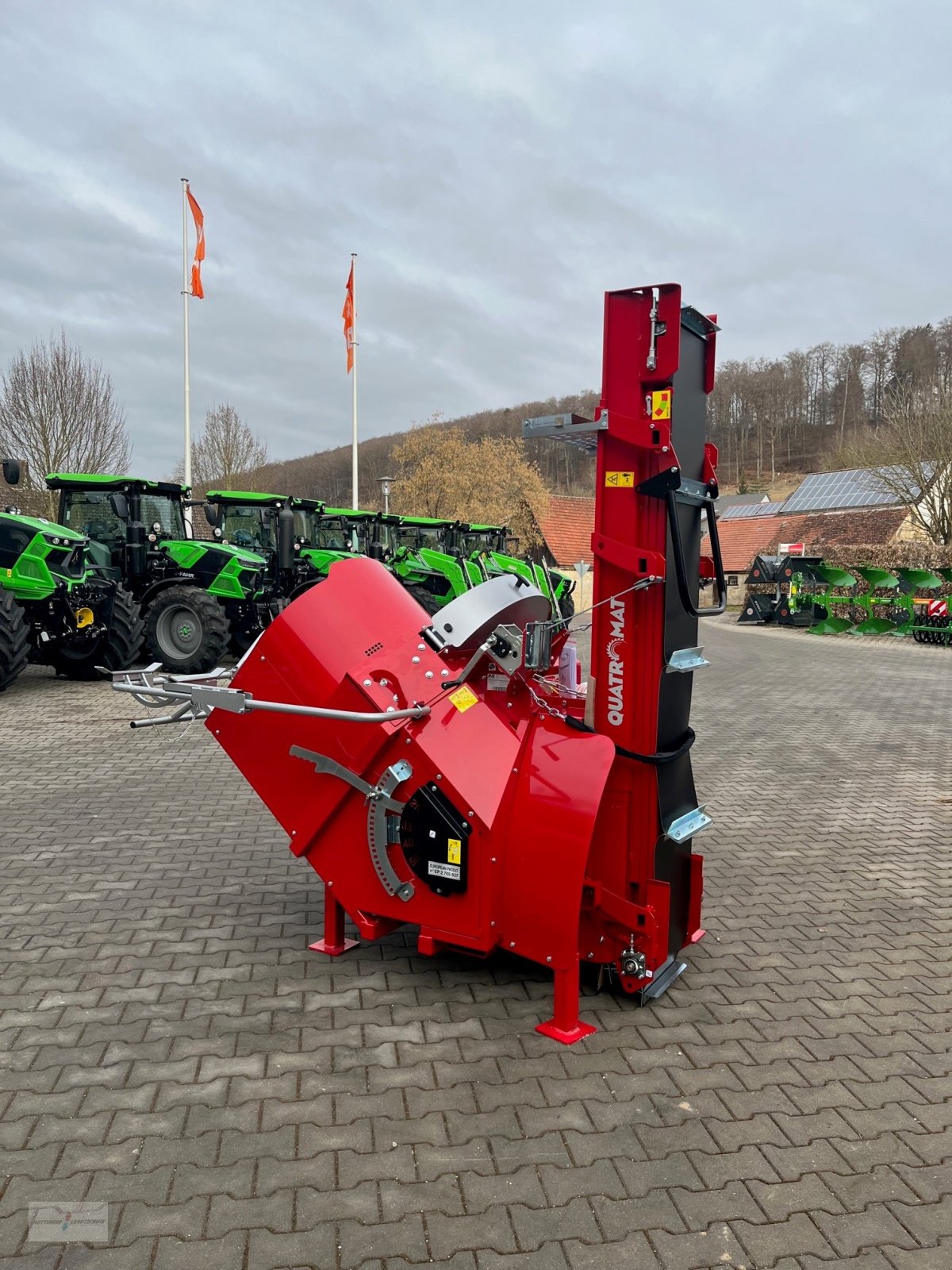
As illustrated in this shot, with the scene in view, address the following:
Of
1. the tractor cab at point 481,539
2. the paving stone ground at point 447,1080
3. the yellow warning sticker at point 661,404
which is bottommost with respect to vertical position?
the paving stone ground at point 447,1080

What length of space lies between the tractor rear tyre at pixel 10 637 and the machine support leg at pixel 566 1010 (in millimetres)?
8578

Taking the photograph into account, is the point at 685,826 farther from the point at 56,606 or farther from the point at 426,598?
the point at 426,598

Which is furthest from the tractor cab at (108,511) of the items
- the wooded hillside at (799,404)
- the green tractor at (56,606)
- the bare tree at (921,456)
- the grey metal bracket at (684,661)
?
the wooded hillside at (799,404)

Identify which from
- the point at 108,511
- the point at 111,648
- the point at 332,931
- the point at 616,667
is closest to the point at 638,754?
the point at 616,667

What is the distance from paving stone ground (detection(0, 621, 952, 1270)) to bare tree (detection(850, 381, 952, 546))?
1042 inches

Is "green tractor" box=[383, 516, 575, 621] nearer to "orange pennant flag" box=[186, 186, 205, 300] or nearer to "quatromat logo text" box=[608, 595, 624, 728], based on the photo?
"orange pennant flag" box=[186, 186, 205, 300]

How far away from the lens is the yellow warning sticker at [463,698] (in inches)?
143

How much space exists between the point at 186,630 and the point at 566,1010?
32.3 feet

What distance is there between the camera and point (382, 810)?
3.62 m

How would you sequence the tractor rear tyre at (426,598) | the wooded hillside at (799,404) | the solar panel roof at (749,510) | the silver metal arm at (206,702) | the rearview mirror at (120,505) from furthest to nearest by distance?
the wooded hillside at (799,404), the solar panel roof at (749,510), the tractor rear tyre at (426,598), the rearview mirror at (120,505), the silver metal arm at (206,702)

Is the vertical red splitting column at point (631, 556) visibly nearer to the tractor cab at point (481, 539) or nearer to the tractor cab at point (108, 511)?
the tractor cab at point (108, 511)

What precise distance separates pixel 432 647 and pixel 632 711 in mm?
864

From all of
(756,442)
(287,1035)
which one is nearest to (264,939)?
(287,1035)

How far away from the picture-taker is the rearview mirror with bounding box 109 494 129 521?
1274 cm
